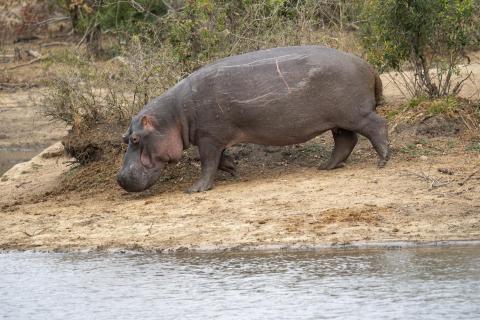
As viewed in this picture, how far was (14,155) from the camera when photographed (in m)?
16.9

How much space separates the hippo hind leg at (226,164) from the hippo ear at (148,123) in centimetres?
81

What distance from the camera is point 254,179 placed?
34.9 ft

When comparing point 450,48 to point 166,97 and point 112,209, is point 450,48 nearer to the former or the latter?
point 166,97

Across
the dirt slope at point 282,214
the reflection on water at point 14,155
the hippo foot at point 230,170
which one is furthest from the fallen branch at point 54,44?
the hippo foot at point 230,170

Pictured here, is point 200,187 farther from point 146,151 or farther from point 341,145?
point 341,145

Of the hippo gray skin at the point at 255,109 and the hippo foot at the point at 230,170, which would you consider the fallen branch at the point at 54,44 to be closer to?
the hippo foot at the point at 230,170

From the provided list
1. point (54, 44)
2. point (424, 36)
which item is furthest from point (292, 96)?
point (54, 44)

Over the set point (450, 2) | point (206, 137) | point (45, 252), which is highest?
point (450, 2)

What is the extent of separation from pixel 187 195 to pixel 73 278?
2204 millimetres

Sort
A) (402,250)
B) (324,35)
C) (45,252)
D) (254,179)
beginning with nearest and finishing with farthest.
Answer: (402,250)
(45,252)
(254,179)
(324,35)

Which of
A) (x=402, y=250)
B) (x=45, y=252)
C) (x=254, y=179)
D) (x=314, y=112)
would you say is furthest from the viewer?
(x=254, y=179)

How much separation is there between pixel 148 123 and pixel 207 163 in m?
0.67

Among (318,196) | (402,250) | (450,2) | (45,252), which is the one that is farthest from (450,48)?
(45,252)

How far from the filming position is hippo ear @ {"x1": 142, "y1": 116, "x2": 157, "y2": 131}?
10156mm
